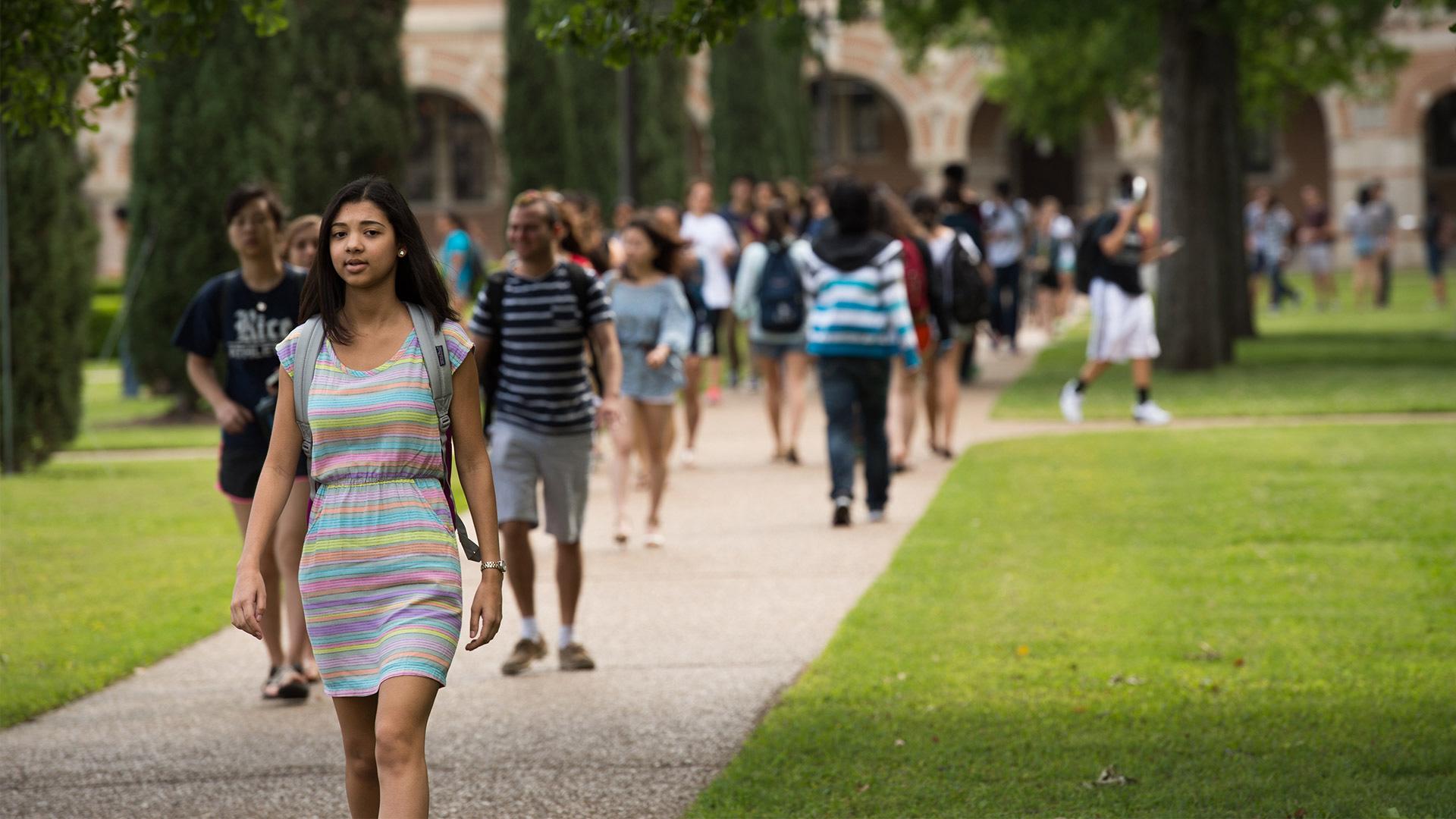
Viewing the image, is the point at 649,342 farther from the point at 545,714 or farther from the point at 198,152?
the point at 198,152

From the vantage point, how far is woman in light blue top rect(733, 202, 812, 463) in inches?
508

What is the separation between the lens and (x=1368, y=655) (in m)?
6.80

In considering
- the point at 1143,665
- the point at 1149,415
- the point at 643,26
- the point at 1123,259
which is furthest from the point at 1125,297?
the point at 643,26

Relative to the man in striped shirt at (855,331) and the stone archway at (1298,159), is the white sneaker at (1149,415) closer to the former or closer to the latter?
the man in striped shirt at (855,331)

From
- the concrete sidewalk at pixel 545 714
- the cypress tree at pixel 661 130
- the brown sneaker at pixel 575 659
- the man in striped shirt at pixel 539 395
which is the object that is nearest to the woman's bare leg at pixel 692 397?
the concrete sidewalk at pixel 545 714

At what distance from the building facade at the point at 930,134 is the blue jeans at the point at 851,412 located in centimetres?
3091

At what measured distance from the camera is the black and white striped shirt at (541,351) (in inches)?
276

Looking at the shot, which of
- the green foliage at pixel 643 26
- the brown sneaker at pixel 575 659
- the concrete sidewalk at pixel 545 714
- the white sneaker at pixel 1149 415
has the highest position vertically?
the green foliage at pixel 643 26

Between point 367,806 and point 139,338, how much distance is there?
579 inches

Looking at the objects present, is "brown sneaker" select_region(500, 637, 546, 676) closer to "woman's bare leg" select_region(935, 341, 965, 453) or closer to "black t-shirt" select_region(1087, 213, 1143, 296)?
"woman's bare leg" select_region(935, 341, 965, 453)

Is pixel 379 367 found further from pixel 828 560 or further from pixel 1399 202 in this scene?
pixel 1399 202

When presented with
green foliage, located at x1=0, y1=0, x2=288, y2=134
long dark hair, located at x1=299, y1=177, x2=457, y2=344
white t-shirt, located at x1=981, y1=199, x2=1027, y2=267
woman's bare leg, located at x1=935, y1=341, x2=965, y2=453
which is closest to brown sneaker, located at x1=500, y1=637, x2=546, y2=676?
green foliage, located at x1=0, y1=0, x2=288, y2=134

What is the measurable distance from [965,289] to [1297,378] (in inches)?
268

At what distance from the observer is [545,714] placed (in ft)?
21.0
